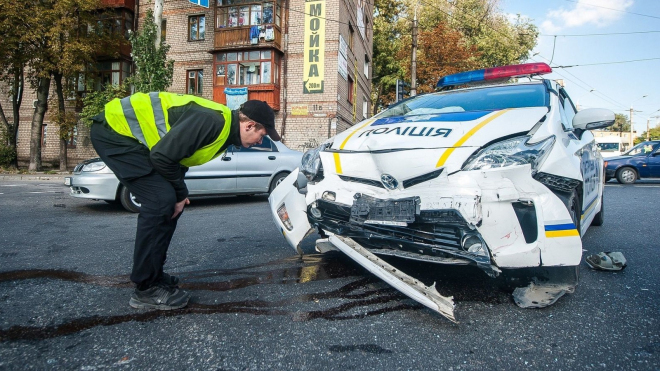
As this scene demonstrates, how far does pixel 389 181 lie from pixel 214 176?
17.3 ft

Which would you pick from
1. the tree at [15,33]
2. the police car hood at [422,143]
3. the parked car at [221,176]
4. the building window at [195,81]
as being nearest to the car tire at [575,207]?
the police car hood at [422,143]

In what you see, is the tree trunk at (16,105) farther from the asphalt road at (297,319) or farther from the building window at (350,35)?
the asphalt road at (297,319)

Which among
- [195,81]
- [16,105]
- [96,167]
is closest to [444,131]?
[96,167]

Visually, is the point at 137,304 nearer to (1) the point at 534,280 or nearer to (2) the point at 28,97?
(1) the point at 534,280

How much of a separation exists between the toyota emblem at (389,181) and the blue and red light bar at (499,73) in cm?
239

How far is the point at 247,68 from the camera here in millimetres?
20734

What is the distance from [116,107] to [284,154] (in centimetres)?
607

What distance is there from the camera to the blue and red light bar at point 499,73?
4068 millimetres

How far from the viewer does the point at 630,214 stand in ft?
21.3

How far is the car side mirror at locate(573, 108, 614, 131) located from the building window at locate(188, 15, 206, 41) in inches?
861

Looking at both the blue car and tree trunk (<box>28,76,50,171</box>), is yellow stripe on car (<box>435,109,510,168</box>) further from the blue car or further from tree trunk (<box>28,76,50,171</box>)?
tree trunk (<box>28,76,50,171</box>)

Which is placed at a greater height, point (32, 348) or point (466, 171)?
point (466, 171)

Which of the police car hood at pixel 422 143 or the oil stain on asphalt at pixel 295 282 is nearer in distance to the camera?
the oil stain on asphalt at pixel 295 282

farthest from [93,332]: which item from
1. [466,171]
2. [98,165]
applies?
[98,165]
